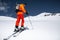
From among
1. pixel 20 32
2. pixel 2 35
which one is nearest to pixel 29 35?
pixel 20 32

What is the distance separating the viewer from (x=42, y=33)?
36.5 feet

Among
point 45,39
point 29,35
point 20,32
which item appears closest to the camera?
point 45,39

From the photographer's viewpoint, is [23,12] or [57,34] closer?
[57,34]

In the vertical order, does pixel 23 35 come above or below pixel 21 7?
below

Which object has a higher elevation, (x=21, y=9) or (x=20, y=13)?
(x=21, y=9)

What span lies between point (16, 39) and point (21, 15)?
2473 millimetres

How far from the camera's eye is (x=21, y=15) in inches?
473

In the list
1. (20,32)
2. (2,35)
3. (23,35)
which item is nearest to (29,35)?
(23,35)

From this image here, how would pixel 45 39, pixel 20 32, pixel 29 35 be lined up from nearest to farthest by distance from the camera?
pixel 45 39 → pixel 29 35 → pixel 20 32

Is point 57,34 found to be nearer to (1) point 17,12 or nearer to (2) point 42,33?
(2) point 42,33

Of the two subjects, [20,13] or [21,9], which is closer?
[20,13]

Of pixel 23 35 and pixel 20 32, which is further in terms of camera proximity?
pixel 20 32

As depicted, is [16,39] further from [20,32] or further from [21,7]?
[21,7]

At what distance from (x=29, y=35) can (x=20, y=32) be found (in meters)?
1.11
